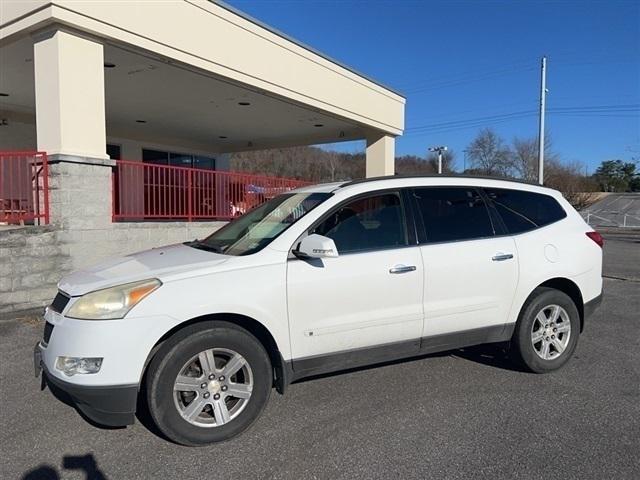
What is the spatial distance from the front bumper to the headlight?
0.41 m

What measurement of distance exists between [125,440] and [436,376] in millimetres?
2598

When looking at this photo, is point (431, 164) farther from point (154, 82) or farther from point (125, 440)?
point (125, 440)

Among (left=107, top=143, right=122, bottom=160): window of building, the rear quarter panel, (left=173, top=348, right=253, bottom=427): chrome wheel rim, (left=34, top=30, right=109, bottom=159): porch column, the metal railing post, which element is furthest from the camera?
(left=107, top=143, right=122, bottom=160): window of building

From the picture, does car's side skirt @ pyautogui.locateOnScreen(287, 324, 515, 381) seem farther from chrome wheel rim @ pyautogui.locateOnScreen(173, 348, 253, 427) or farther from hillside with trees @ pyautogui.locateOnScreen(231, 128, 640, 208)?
hillside with trees @ pyautogui.locateOnScreen(231, 128, 640, 208)

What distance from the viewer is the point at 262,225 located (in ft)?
13.1

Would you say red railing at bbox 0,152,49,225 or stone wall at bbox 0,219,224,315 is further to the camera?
red railing at bbox 0,152,49,225

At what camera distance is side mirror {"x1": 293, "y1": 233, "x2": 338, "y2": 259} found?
3285mm

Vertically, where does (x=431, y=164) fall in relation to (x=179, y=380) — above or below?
above

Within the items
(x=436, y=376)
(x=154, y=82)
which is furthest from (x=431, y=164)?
(x=436, y=376)

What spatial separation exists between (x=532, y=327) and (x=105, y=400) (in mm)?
3481

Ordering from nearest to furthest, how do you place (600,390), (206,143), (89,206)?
(600,390), (89,206), (206,143)

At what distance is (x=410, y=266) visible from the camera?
3.79 metres

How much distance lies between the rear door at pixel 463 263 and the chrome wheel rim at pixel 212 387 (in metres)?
1.51

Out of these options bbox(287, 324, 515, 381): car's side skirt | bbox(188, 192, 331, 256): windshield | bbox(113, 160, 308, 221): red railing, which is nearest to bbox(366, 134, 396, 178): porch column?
bbox(113, 160, 308, 221): red railing
